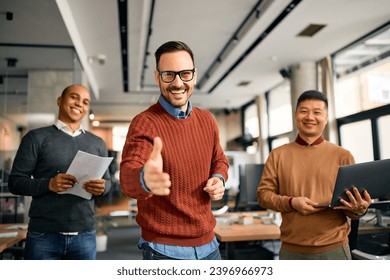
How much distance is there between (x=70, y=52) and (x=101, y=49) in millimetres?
823

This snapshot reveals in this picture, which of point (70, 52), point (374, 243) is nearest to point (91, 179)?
point (374, 243)

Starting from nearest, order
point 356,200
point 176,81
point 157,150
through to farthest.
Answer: point 157,150
point 176,81
point 356,200

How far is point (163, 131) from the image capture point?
86 cm

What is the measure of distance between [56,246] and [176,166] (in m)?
0.89

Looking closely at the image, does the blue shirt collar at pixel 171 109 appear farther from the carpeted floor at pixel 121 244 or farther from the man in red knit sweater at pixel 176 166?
the carpeted floor at pixel 121 244

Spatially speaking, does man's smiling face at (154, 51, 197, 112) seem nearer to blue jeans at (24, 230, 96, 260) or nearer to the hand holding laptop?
the hand holding laptop

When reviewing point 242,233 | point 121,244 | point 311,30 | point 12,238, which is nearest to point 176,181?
point 242,233

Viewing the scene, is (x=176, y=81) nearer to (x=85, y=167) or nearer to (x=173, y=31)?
(x=85, y=167)

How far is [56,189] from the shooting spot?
1.34 meters

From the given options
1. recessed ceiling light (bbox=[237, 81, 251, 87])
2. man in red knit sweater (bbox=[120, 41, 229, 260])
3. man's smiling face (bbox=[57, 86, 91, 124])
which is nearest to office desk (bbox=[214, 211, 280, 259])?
man's smiling face (bbox=[57, 86, 91, 124])

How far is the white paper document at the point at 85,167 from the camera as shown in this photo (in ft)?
4.36

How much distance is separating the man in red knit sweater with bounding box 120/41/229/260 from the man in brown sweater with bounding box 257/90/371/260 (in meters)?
0.56

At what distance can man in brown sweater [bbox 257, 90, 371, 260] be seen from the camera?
1.31m

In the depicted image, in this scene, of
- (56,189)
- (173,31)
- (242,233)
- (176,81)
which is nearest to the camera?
(176,81)
